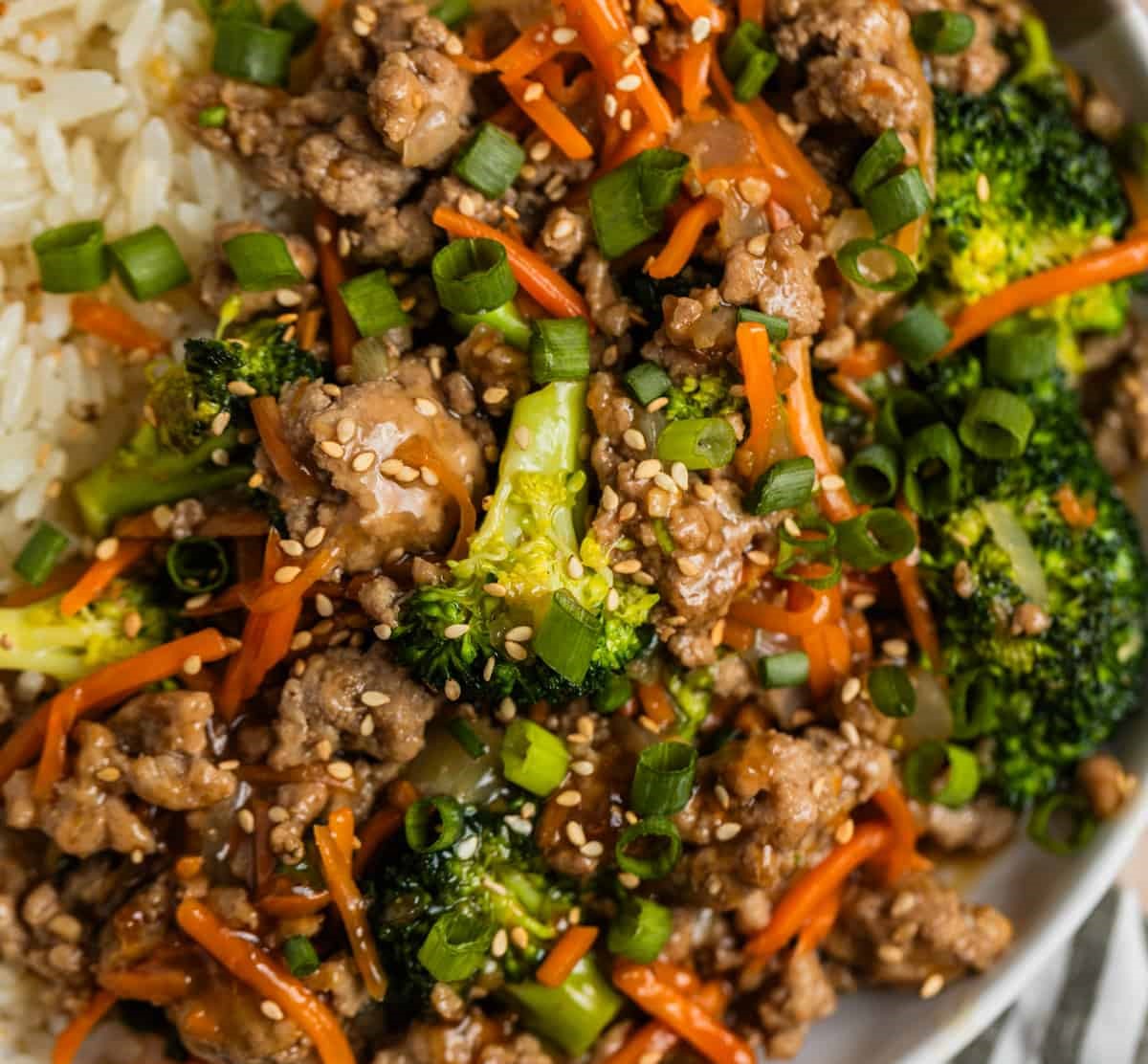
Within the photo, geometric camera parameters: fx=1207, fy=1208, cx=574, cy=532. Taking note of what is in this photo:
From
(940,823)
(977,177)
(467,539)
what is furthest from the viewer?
(940,823)

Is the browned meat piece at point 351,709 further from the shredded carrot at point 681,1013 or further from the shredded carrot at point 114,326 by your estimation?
the shredded carrot at point 114,326

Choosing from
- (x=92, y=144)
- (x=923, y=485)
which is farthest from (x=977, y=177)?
Answer: (x=92, y=144)

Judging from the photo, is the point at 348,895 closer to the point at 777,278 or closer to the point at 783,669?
the point at 783,669

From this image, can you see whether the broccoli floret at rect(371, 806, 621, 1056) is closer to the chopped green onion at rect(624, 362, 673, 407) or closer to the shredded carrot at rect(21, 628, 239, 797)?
the shredded carrot at rect(21, 628, 239, 797)

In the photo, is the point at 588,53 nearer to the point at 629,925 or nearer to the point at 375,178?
the point at 375,178

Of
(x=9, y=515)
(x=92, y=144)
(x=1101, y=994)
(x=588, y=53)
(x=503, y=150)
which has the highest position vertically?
(x=588, y=53)

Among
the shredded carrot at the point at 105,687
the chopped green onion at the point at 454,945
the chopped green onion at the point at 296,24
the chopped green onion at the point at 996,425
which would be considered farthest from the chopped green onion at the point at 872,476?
the chopped green onion at the point at 296,24
